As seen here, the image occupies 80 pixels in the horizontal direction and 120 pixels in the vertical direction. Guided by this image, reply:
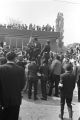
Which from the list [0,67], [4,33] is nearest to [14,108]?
[0,67]

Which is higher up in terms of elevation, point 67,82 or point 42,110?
point 67,82

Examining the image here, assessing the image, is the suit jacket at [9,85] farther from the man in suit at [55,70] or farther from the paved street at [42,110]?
the man in suit at [55,70]

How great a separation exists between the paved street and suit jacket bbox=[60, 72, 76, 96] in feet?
4.14

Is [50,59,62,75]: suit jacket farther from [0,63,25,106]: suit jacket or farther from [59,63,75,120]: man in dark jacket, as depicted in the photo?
[0,63,25,106]: suit jacket

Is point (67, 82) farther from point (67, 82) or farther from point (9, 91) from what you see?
point (9, 91)

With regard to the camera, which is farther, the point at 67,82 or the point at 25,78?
the point at 67,82

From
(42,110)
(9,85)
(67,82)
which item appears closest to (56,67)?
(42,110)

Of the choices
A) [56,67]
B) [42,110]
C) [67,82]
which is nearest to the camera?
[67,82]

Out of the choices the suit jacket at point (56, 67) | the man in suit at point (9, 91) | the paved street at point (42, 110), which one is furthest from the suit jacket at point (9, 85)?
the suit jacket at point (56, 67)

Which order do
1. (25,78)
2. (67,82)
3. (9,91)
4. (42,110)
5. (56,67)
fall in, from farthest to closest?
(56,67) → (42,110) → (67,82) → (25,78) → (9,91)

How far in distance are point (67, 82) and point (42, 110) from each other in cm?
249

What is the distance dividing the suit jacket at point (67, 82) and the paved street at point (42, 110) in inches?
49.7

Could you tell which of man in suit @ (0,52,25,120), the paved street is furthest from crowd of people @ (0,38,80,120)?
the paved street

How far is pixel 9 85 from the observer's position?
6.11 meters
